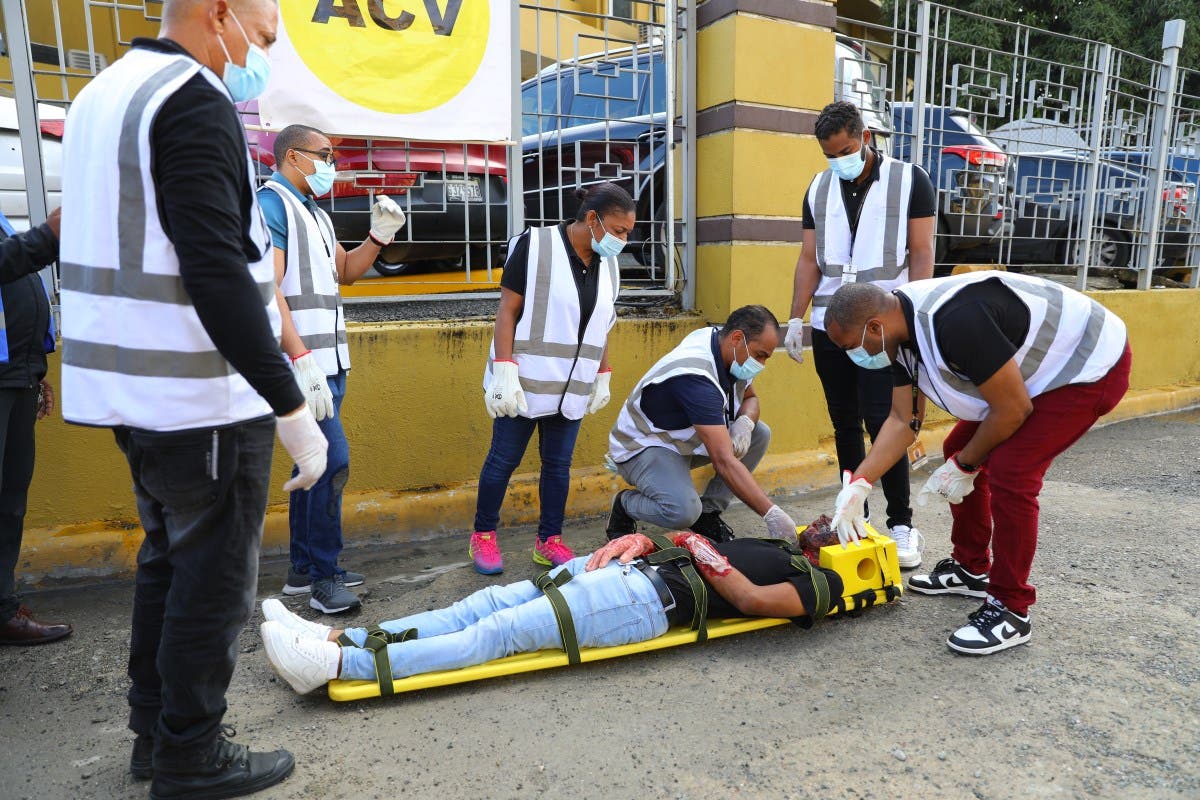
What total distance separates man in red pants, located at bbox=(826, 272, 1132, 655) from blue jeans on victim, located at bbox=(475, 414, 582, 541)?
1278mm

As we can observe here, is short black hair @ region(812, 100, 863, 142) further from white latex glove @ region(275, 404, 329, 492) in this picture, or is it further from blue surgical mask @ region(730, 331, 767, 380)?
white latex glove @ region(275, 404, 329, 492)

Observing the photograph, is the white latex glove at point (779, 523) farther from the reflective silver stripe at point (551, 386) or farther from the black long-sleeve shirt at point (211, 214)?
the black long-sleeve shirt at point (211, 214)

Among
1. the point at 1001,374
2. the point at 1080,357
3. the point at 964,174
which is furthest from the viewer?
the point at 964,174

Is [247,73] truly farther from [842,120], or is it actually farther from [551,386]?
[842,120]

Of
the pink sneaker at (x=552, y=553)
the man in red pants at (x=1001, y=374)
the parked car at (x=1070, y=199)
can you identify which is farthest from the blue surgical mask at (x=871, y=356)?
the parked car at (x=1070, y=199)

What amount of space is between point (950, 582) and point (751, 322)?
1338 millimetres

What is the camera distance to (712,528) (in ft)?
13.0

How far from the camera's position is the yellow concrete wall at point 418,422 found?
347cm

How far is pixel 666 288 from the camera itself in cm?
495

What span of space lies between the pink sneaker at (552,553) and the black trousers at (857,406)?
4.60 ft

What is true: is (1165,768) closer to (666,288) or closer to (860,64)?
(666,288)

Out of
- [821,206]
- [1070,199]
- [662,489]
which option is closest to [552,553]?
[662,489]

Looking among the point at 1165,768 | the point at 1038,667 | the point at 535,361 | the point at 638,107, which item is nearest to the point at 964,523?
the point at 1038,667

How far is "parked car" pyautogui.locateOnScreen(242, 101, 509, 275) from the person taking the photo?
159 inches
